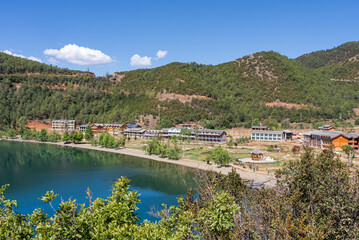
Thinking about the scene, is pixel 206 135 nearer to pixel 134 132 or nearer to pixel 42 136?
pixel 134 132

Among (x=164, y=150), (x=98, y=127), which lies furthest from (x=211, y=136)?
(x=98, y=127)

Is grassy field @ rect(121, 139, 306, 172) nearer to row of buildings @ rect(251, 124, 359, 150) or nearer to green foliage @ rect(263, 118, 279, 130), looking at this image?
row of buildings @ rect(251, 124, 359, 150)

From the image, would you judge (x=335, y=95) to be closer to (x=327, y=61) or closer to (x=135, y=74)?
(x=327, y=61)

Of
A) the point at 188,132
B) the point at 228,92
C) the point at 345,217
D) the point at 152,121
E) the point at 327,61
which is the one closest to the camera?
the point at 345,217

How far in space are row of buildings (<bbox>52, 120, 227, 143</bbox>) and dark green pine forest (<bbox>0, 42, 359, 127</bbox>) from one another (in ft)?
19.6

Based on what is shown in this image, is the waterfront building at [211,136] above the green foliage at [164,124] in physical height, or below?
below

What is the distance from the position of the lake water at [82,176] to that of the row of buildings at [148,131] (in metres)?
24.3

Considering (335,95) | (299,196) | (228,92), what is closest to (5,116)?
(228,92)

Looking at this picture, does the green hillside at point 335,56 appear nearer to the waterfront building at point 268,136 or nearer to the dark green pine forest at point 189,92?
the dark green pine forest at point 189,92

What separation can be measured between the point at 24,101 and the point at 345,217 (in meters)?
136

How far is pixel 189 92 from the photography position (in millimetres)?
125062

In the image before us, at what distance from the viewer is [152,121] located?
11050 cm

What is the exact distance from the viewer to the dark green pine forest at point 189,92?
11375 centimetres

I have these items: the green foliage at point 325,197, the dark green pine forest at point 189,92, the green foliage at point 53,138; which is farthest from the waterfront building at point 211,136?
the green foliage at point 325,197
